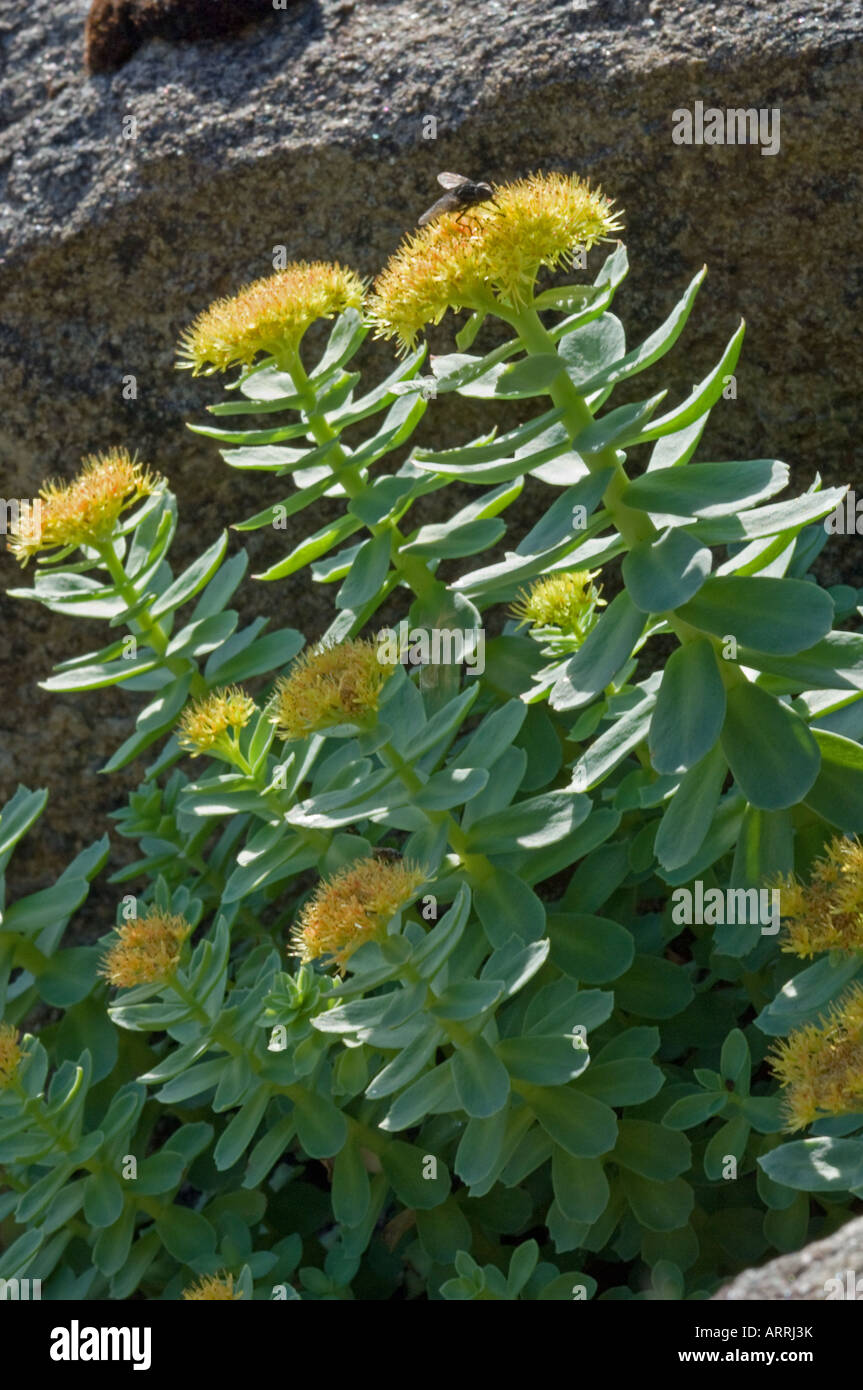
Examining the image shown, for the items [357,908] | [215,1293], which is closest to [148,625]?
[357,908]

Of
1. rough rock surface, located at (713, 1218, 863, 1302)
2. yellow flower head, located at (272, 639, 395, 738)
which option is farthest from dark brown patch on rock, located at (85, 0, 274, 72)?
rough rock surface, located at (713, 1218, 863, 1302)

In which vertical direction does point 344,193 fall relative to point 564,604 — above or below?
above

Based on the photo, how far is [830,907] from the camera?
1.45m

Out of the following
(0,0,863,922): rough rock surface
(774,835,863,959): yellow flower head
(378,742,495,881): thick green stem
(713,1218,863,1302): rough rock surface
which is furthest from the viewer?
(0,0,863,922): rough rock surface

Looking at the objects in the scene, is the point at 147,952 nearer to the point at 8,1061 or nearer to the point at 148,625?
the point at 8,1061

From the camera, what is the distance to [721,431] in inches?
97.0

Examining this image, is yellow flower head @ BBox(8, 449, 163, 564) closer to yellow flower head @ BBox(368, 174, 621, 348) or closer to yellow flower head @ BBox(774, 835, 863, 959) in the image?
yellow flower head @ BBox(368, 174, 621, 348)

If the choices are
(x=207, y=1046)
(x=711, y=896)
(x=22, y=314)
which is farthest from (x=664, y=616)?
(x=22, y=314)

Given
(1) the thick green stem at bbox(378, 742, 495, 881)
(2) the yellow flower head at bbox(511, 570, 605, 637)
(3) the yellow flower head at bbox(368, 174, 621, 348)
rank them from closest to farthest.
→ (3) the yellow flower head at bbox(368, 174, 621, 348) < (1) the thick green stem at bbox(378, 742, 495, 881) < (2) the yellow flower head at bbox(511, 570, 605, 637)

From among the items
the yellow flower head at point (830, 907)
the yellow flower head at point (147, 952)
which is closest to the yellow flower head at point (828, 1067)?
the yellow flower head at point (830, 907)

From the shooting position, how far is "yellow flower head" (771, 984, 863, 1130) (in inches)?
50.8

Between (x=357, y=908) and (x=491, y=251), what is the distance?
746 mm

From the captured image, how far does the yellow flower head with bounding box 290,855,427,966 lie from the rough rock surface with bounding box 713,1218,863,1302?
51cm

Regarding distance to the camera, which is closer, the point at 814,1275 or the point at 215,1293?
the point at 814,1275
